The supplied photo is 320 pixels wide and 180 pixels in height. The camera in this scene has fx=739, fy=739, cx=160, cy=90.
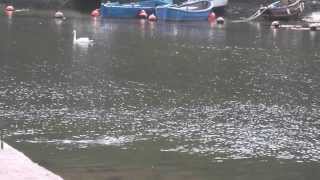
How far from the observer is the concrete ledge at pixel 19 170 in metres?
10.2

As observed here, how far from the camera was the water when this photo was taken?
43.6 ft

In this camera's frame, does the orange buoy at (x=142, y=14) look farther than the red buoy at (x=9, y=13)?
Yes

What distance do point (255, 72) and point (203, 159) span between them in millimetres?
14700

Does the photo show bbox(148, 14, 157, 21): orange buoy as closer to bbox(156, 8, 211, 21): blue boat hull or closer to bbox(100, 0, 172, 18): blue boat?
bbox(156, 8, 211, 21): blue boat hull

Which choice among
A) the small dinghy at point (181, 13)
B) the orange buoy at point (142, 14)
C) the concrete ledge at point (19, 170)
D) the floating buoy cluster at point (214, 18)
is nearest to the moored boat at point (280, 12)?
the floating buoy cluster at point (214, 18)

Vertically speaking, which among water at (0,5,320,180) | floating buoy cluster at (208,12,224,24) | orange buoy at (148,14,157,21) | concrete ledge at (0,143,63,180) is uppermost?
concrete ledge at (0,143,63,180)

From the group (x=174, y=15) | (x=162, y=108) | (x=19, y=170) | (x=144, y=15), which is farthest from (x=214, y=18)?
(x=19, y=170)

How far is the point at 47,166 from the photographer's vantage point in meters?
12.6

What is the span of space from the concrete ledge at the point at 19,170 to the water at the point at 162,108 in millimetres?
928

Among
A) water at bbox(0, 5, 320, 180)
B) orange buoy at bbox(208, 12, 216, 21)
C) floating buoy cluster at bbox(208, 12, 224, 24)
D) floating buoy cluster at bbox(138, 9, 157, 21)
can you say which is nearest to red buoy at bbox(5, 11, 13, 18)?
floating buoy cluster at bbox(138, 9, 157, 21)

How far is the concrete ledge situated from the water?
36.6 inches

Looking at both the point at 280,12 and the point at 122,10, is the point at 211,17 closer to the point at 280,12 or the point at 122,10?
the point at 280,12

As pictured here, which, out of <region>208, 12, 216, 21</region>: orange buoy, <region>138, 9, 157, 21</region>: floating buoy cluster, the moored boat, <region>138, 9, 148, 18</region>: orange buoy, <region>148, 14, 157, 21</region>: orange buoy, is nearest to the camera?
<region>148, 14, 157, 21</region>: orange buoy

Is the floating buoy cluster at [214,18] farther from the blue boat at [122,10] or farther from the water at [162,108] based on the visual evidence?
the water at [162,108]
